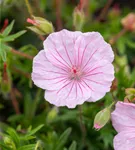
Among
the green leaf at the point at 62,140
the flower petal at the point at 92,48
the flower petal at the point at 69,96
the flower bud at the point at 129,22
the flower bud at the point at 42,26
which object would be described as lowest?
the green leaf at the point at 62,140

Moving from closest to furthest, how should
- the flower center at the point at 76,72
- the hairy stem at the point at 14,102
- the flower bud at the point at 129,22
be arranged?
the flower center at the point at 76,72
the hairy stem at the point at 14,102
the flower bud at the point at 129,22

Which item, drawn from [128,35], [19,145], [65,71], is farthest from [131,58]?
[19,145]

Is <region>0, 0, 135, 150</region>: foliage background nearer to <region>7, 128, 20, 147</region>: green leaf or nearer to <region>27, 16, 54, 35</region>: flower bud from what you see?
Result: <region>7, 128, 20, 147</region>: green leaf

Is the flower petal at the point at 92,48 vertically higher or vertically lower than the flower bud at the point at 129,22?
higher

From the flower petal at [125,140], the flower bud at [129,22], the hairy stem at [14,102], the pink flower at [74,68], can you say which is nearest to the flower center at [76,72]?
the pink flower at [74,68]

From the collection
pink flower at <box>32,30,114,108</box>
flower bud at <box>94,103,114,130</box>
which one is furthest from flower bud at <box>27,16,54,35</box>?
flower bud at <box>94,103,114,130</box>

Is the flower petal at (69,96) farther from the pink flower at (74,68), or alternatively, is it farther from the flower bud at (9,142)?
the flower bud at (9,142)
